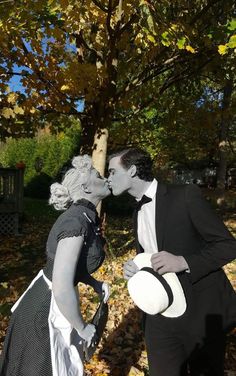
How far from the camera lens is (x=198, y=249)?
8.41ft

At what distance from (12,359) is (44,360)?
26 centimetres

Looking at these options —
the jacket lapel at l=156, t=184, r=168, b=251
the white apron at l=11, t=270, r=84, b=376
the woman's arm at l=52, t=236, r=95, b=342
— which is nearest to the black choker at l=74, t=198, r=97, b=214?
the woman's arm at l=52, t=236, r=95, b=342

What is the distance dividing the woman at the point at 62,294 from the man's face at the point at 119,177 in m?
0.12

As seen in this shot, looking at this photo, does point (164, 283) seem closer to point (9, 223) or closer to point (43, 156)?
point (9, 223)

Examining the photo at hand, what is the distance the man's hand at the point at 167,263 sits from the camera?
2.36m

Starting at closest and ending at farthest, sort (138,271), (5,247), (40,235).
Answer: (138,271) < (5,247) < (40,235)

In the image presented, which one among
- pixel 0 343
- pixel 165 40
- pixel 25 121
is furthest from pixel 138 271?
pixel 25 121

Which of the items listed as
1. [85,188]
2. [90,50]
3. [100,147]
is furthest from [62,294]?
[90,50]

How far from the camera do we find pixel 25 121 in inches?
326

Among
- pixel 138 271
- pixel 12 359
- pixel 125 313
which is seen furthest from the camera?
pixel 125 313

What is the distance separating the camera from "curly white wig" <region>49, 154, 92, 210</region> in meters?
2.68

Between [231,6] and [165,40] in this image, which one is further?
[231,6]

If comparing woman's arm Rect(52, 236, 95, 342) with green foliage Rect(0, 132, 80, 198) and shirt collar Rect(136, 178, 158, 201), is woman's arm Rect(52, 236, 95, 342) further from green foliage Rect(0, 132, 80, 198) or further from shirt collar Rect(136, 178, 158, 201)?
green foliage Rect(0, 132, 80, 198)

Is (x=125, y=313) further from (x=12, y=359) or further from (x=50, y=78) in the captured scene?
(x=50, y=78)
